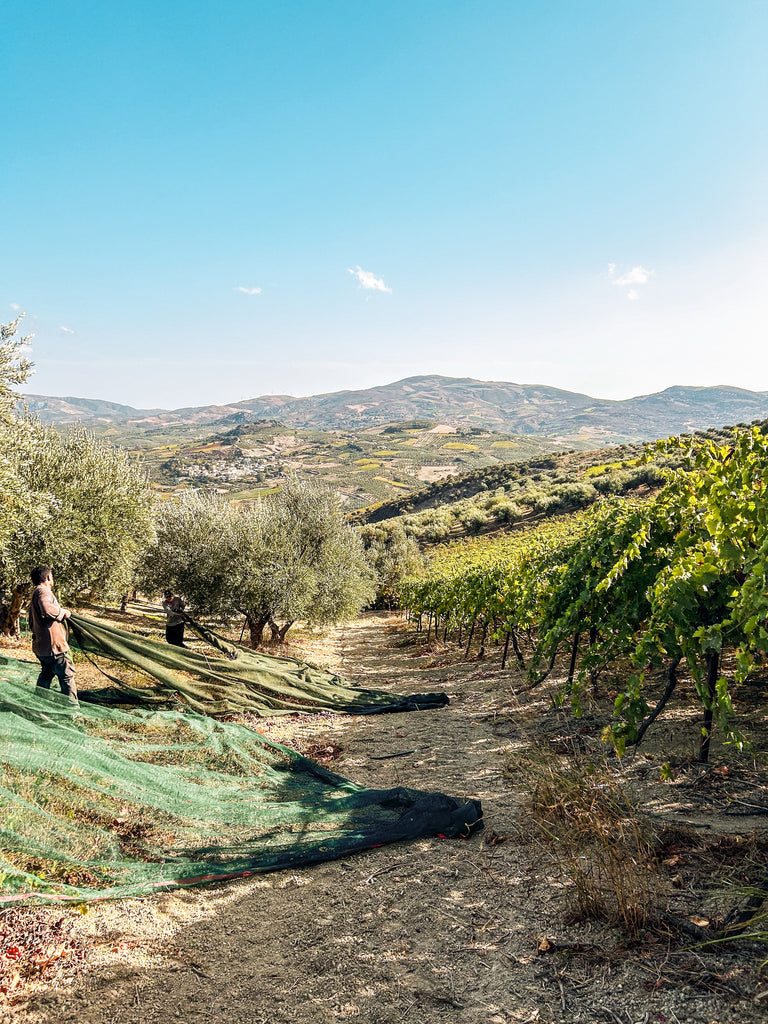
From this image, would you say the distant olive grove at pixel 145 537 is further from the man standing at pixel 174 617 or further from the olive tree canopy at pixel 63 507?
the man standing at pixel 174 617

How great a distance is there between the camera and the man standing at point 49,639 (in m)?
7.20

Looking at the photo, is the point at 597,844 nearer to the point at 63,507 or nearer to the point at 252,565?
the point at 63,507

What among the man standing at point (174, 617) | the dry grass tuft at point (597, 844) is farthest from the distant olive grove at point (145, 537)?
the dry grass tuft at point (597, 844)

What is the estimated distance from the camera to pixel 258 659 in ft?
38.1

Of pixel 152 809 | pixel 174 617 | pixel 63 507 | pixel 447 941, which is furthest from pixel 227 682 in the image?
pixel 63 507

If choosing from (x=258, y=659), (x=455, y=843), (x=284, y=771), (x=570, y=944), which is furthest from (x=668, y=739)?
(x=258, y=659)

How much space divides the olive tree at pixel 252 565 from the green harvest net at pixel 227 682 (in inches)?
275

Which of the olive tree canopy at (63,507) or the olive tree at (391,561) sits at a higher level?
the olive tree canopy at (63,507)

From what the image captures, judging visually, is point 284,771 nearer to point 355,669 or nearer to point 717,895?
point 717,895

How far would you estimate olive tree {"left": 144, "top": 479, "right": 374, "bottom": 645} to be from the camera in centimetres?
1931

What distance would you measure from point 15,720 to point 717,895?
573 centimetres

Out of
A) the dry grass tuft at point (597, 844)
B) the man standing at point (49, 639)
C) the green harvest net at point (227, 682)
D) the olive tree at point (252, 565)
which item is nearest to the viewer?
the dry grass tuft at point (597, 844)

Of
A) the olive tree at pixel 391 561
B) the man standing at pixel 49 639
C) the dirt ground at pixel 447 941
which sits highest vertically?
the man standing at pixel 49 639

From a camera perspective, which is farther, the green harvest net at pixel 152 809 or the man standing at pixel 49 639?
the man standing at pixel 49 639
